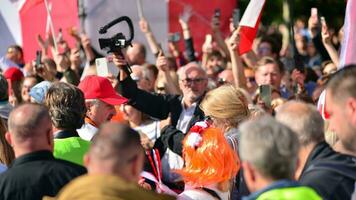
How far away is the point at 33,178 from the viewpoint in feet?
17.1

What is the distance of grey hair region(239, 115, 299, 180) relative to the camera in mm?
4363

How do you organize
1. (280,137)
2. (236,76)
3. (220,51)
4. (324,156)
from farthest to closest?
(220,51) → (236,76) → (324,156) → (280,137)

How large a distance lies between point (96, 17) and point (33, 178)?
7.39 m

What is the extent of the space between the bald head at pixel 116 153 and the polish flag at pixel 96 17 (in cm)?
587

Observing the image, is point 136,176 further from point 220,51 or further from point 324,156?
point 220,51

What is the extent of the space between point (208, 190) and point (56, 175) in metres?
0.95

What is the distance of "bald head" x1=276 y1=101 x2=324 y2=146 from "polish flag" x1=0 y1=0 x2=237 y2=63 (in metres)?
5.45

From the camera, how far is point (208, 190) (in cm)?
575

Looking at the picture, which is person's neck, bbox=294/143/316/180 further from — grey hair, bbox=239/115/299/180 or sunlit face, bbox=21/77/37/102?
sunlit face, bbox=21/77/37/102

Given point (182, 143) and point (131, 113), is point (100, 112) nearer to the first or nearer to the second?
point (182, 143)

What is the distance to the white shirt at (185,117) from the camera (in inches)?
351

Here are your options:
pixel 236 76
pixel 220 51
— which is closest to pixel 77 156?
pixel 236 76

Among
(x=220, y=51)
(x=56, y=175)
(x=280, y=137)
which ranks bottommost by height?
(x=220, y=51)

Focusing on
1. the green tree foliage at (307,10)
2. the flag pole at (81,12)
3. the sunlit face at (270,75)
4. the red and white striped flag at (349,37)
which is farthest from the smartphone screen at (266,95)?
the green tree foliage at (307,10)
